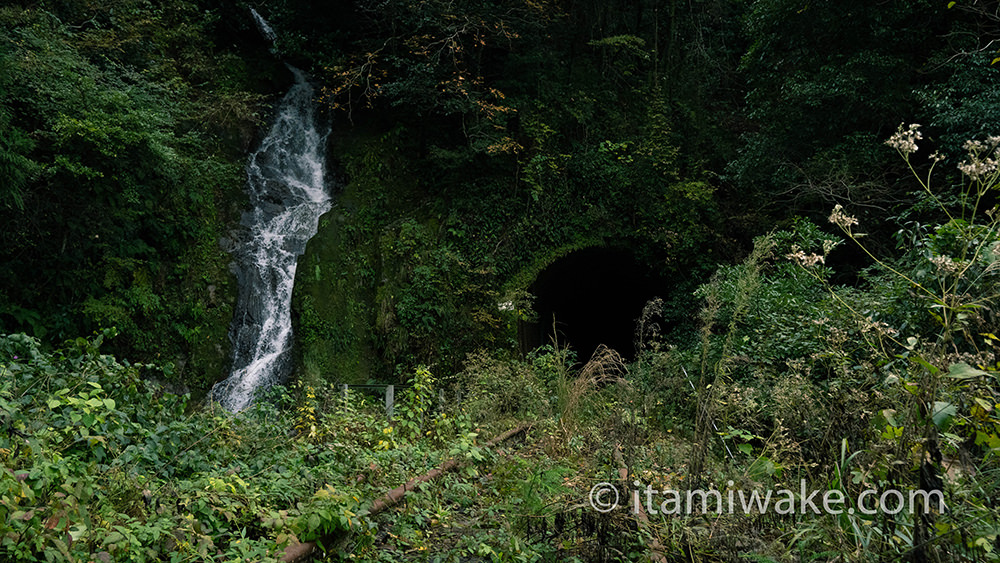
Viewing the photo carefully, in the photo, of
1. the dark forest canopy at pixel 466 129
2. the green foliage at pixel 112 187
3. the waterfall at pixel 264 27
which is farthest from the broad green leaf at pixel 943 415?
the waterfall at pixel 264 27

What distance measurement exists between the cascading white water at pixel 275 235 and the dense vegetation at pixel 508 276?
1.26ft

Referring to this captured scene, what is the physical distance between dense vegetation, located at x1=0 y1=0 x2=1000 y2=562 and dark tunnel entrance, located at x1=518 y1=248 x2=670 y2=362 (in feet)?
2.29

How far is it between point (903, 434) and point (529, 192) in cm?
970

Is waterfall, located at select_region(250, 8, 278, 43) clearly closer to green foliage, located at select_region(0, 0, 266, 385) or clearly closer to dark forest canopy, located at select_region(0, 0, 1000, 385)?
dark forest canopy, located at select_region(0, 0, 1000, 385)

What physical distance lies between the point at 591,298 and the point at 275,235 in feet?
27.2

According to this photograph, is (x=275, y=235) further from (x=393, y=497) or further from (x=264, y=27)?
(x=393, y=497)

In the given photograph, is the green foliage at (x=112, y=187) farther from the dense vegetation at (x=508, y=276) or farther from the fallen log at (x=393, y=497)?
the fallen log at (x=393, y=497)

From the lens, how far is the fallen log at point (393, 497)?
8.02ft

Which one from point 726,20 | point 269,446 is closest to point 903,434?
point 269,446

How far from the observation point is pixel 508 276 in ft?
35.2

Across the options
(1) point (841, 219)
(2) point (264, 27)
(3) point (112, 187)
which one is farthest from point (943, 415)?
(2) point (264, 27)

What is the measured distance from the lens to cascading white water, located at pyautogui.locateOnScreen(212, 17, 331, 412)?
362 inches

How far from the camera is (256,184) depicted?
445 inches

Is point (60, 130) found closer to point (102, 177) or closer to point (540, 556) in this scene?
point (102, 177)
